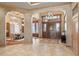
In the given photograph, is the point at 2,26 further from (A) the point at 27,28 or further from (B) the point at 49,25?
(B) the point at 49,25

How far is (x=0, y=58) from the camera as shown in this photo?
10.6 ft

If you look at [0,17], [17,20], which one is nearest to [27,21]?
[0,17]

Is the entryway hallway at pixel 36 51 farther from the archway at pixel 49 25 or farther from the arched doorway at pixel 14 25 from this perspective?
the archway at pixel 49 25

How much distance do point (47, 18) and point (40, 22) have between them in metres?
1.12

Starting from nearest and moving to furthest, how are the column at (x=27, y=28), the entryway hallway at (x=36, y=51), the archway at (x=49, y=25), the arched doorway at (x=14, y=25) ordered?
the entryway hallway at (x=36, y=51) < the column at (x=27, y=28) < the arched doorway at (x=14, y=25) < the archway at (x=49, y=25)

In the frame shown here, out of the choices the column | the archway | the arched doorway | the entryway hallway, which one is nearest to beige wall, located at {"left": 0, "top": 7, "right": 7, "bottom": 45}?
the entryway hallway

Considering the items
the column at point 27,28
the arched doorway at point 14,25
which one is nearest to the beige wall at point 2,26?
the column at point 27,28

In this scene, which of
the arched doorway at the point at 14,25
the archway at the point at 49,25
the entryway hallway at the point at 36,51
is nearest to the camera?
the entryway hallway at the point at 36,51

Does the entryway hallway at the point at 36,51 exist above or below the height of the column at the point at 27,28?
below

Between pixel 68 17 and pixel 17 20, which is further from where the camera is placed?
pixel 17 20

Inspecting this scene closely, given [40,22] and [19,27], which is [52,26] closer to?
[40,22]

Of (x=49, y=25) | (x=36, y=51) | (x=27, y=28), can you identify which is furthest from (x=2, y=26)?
(x=49, y=25)

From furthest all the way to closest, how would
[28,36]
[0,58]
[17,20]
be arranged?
[17,20], [28,36], [0,58]

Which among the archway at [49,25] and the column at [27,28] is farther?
the archway at [49,25]
